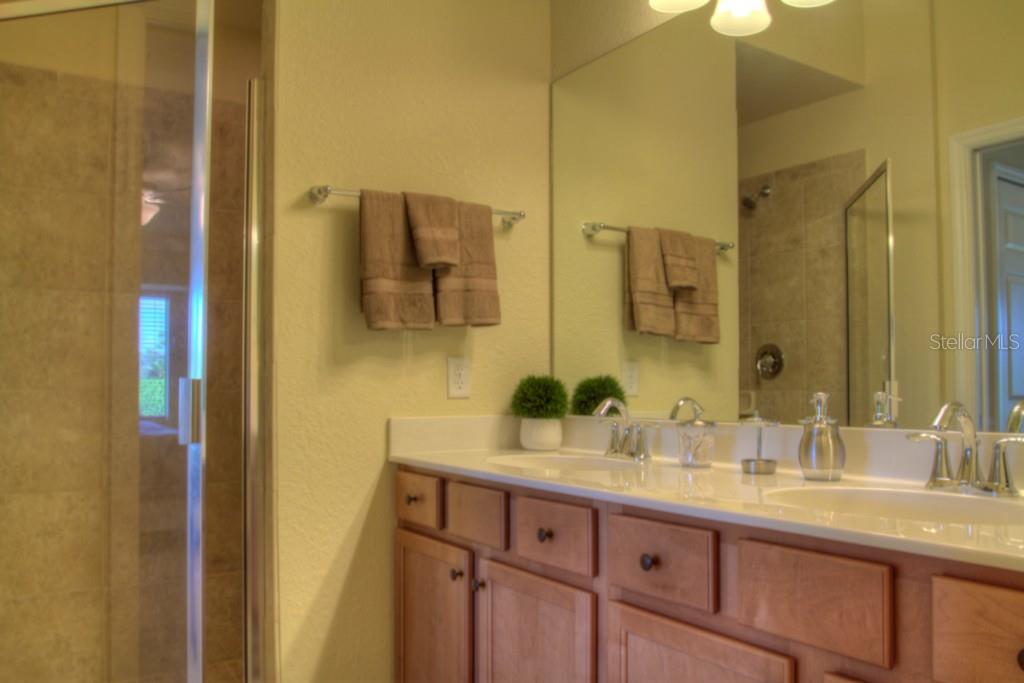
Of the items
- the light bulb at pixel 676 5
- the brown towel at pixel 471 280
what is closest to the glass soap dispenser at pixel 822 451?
the brown towel at pixel 471 280

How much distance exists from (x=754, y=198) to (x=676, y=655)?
105 cm

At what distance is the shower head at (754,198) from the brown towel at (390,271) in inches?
31.8

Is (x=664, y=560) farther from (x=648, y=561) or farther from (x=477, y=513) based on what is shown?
(x=477, y=513)

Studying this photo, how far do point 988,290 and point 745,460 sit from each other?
1.89 feet

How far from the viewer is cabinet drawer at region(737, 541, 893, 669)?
37.8 inches

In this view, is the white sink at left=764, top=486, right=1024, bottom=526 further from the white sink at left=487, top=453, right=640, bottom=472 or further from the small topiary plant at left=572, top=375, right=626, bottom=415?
the small topiary plant at left=572, top=375, right=626, bottom=415

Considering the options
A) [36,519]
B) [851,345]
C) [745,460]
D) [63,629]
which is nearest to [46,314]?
[36,519]

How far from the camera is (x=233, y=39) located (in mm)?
2764

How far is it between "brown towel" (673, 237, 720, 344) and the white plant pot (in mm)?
441

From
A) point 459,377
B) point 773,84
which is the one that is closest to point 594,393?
point 459,377

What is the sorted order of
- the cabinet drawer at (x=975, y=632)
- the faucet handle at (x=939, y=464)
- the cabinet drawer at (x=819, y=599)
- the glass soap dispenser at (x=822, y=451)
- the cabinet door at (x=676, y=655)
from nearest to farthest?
the cabinet drawer at (x=975, y=632) < the cabinet drawer at (x=819, y=599) < the cabinet door at (x=676, y=655) < the faucet handle at (x=939, y=464) < the glass soap dispenser at (x=822, y=451)

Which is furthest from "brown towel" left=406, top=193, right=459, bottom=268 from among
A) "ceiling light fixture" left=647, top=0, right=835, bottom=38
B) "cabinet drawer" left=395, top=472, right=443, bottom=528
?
"ceiling light fixture" left=647, top=0, right=835, bottom=38

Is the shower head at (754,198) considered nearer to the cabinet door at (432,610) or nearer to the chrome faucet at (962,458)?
the chrome faucet at (962,458)

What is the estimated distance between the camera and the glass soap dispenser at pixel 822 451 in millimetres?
1504
